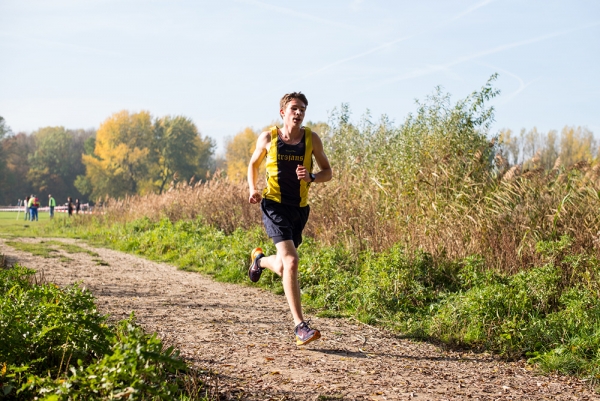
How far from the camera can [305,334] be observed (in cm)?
538

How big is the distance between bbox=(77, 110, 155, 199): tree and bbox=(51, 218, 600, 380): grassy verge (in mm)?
56832

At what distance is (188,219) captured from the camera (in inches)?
604

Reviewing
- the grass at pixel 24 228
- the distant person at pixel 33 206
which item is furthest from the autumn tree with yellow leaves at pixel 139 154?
the grass at pixel 24 228

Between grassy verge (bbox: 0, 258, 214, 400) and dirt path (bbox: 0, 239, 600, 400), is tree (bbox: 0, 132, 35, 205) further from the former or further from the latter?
grassy verge (bbox: 0, 258, 214, 400)

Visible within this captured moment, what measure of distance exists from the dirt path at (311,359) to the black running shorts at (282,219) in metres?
0.97

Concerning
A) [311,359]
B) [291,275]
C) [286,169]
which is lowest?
[311,359]

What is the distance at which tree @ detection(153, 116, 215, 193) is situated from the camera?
67.6 metres

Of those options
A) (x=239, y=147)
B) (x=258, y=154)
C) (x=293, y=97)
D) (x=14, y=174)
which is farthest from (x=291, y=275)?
(x=14, y=174)

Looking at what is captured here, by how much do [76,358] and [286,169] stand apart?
2.54 metres

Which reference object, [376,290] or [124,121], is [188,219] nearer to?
[376,290]

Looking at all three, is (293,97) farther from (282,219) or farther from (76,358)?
(76,358)

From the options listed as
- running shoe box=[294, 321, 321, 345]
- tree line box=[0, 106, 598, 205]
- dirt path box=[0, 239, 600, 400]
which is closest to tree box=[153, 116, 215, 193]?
tree line box=[0, 106, 598, 205]

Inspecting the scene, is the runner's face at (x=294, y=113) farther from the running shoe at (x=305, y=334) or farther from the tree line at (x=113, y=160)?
the tree line at (x=113, y=160)

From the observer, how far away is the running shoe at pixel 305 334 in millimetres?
5336
